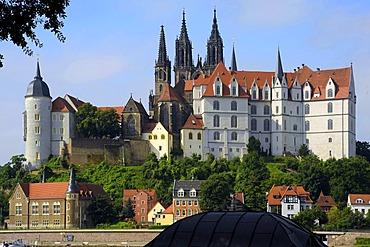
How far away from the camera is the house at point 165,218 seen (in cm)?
8450

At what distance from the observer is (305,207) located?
8581 cm

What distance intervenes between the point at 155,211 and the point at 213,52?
34278mm

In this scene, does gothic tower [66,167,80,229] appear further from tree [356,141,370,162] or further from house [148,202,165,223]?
tree [356,141,370,162]

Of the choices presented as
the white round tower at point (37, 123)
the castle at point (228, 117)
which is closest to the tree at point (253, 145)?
the castle at point (228, 117)

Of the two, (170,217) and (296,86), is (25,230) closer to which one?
(170,217)

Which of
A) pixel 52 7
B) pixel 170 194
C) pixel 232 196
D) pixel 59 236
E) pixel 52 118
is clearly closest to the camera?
pixel 52 7

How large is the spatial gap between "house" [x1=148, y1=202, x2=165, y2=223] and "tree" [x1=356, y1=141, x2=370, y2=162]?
30666 millimetres

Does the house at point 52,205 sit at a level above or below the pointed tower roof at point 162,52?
below

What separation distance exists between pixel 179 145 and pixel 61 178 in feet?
43.7

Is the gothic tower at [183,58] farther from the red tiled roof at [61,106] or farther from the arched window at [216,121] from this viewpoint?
the red tiled roof at [61,106]

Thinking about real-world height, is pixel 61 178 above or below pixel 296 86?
below

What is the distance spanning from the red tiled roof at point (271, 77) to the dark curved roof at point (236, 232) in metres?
77.4

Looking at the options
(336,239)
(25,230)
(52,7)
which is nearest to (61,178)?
(25,230)

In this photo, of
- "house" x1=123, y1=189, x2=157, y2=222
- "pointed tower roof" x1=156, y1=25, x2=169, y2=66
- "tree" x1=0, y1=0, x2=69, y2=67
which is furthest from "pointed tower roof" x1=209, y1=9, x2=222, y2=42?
"tree" x1=0, y1=0, x2=69, y2=67
